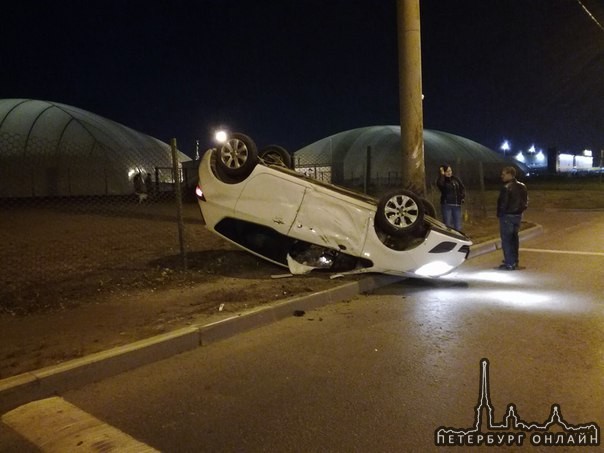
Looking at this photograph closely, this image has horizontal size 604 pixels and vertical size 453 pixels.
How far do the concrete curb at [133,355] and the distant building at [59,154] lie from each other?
26.9 m

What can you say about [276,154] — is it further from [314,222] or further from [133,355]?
[133,355]

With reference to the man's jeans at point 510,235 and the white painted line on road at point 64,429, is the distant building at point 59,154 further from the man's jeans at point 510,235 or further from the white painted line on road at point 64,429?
the white painted line on road at point 64,429

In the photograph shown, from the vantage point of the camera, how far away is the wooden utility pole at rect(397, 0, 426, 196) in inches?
428

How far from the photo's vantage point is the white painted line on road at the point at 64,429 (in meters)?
3.65

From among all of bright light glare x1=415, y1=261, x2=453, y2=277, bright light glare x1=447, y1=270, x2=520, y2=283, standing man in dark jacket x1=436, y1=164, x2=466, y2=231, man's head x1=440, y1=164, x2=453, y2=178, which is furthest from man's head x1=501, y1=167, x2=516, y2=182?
bright light glare x1=415, y1=261, x2=453, y2=277

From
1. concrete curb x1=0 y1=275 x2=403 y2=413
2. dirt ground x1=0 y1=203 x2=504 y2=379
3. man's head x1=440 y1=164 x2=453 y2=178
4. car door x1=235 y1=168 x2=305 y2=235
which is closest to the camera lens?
concrete curb x1=0 y1=275 x2=403 y2=413

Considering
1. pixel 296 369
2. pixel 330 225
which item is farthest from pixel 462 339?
pixel 330 225

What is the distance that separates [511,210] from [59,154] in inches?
1257

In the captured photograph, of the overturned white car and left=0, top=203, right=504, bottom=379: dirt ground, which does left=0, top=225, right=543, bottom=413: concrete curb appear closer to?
left=0, top=203, right=504, bottom=379: dirt ground

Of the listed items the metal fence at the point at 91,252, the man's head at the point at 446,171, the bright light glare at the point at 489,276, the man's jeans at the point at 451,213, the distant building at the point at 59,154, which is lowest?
the bright light glare at the point at 489,276

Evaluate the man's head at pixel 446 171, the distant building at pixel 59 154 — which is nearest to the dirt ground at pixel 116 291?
the man's head at pixel 446 171

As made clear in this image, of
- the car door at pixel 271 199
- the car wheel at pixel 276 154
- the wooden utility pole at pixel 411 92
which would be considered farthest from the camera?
the wooden utility pole at pixel 411 92

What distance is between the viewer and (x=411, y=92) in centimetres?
1107

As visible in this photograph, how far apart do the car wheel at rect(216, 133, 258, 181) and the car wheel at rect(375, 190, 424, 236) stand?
1926 millimetres
